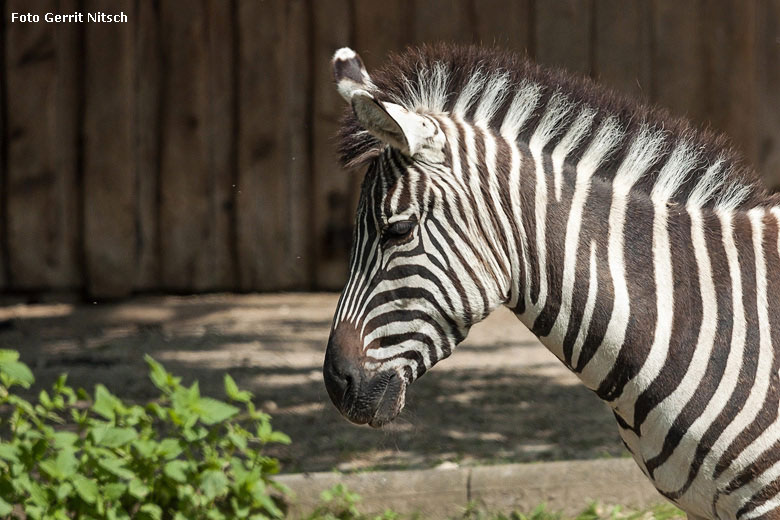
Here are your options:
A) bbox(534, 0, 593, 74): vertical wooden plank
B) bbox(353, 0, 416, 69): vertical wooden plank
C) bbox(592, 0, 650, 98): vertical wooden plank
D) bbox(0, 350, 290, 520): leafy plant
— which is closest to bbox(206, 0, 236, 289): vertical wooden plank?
bbox(353, 0, 416, 69): vertical wooden plank

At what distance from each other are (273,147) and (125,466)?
174 inches

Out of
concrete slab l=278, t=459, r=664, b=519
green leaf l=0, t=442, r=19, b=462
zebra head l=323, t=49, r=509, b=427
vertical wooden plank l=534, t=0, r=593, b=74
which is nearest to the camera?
zebra head l=323, t=49, r=509, b=427

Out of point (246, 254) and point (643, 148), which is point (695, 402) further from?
point (246, 254)

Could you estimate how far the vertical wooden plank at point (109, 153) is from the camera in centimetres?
746

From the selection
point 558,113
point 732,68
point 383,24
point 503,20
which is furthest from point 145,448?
point 732,68

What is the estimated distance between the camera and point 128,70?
7477 mm

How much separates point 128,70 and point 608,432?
15.0 feet

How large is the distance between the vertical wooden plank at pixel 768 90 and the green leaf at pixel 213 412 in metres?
5.69

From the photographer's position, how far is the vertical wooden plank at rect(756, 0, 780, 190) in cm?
775

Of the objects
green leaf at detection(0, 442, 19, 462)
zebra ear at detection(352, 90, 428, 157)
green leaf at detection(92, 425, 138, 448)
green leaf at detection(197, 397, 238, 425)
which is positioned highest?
zebra ear at detection(352, 90, 428, 157)

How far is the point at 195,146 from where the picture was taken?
24.9ft

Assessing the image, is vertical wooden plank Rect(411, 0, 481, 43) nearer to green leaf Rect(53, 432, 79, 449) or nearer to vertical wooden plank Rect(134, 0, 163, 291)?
vertical wooden plank Rect(134, 0, 163, 291)

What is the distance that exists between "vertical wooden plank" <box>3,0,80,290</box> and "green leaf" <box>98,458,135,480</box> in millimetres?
4396

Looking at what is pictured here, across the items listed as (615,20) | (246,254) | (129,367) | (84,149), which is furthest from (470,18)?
(129,367)
